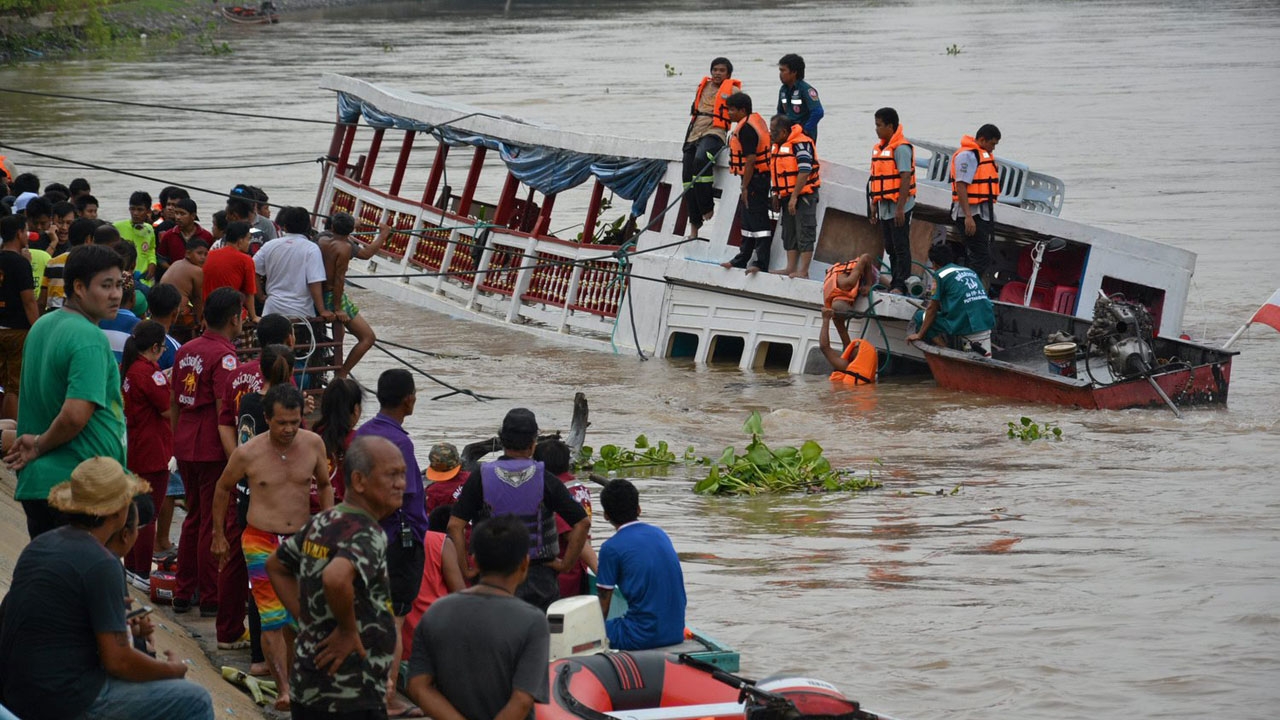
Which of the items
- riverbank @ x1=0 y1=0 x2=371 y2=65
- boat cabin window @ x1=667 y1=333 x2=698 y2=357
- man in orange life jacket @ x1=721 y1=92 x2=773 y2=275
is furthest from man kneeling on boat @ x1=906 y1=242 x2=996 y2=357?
riverbank @ x1=0 y1=0 x2=371 y2=65

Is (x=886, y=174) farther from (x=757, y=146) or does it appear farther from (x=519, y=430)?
(x=519, y=430)

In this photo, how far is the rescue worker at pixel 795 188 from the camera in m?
14.4

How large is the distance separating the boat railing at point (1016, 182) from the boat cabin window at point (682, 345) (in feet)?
9.36

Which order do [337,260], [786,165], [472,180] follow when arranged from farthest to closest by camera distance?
1. [472,180]
2. [786,165]
3. [337,260]

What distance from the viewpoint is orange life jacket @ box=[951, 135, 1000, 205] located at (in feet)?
46.4

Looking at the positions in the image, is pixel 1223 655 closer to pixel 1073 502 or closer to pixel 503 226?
pixel 1073 502

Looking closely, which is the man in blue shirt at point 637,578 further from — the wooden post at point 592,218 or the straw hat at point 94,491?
the wooden post at point 592,218

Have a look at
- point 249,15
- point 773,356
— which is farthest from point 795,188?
Result: point 249,15

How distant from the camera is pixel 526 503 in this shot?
6113mm

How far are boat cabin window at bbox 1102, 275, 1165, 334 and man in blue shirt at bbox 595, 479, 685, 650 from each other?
941cm

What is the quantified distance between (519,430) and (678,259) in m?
9.41

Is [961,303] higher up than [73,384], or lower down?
higher up

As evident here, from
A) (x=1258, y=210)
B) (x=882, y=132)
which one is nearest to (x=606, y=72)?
(x=1258, y=210)

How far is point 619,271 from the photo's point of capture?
16.1 meters
